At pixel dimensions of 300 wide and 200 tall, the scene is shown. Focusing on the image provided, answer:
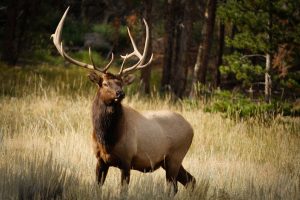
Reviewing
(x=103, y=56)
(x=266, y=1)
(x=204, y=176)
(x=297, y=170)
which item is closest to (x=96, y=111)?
(x=204, y=176)

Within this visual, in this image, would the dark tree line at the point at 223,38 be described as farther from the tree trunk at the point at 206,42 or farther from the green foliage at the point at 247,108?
the green foliage at the point at 247,108

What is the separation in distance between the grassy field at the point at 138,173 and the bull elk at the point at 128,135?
208 mm

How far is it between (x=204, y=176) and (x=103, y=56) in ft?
80.6

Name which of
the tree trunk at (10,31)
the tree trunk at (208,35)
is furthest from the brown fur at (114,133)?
the tree trunk at (10,31)

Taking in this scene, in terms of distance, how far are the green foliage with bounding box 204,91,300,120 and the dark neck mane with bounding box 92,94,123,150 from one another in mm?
4757

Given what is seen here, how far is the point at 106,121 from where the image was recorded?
648cm

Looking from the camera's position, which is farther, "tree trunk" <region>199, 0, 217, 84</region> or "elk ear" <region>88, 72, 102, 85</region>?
"tree trunk" <region>199, 0, 217, 84</region>

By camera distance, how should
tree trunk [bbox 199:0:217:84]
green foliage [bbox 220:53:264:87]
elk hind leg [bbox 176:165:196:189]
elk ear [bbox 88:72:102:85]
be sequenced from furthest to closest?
tree trunk [bbox 199:0:217:84], green foliage [bbox 220:53:264:87], elk hind leg [bbox 176:165:196:189], elk ear [bbox 88:72:102:85]

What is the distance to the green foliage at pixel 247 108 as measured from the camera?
36.6 ft

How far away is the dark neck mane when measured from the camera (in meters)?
6.39

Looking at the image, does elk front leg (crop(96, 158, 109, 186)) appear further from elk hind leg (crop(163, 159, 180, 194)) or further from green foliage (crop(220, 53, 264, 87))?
green foliage (crop(220, 53, 264, 87))

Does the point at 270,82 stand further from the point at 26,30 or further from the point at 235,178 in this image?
the point at 26,30

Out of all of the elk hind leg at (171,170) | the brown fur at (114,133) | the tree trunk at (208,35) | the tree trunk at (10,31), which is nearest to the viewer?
the brown fur at (114,133)

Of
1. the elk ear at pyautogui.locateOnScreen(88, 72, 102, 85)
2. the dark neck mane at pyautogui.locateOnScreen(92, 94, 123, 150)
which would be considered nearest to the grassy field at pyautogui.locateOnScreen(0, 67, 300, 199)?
the dark neck mane at pyautogui.locateOnScreen(92, 94, 123, 150)
